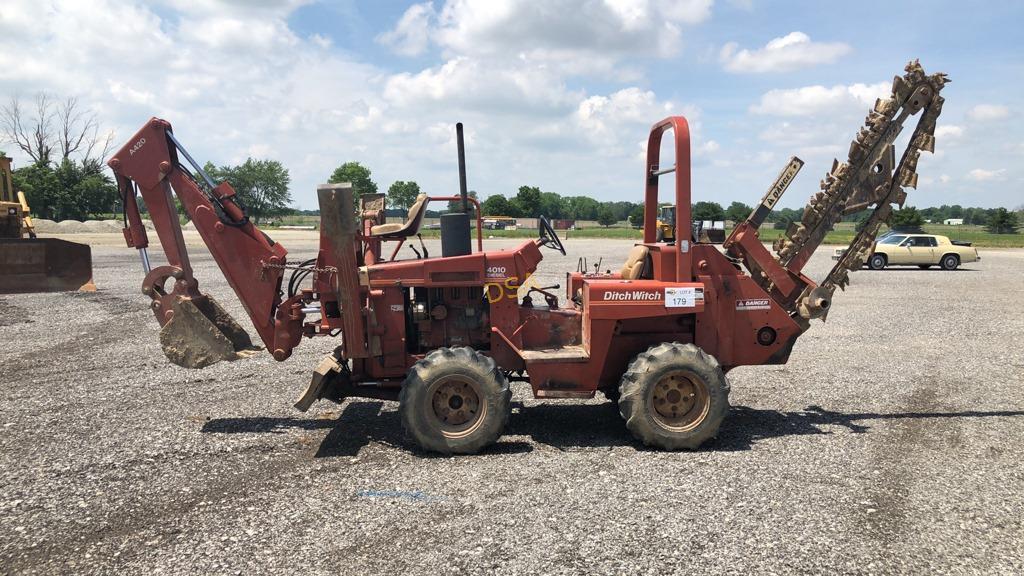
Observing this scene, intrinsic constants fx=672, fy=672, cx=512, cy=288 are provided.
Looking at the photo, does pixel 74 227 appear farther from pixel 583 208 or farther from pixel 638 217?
pixel 583 208

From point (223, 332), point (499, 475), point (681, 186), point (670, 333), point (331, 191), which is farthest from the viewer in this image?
point (223, 332)

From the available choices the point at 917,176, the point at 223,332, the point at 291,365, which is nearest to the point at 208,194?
the point at 223,332

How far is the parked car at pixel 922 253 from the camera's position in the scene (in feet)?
90.4

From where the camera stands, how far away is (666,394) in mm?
6055

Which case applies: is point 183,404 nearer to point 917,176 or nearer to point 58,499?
point 58,499

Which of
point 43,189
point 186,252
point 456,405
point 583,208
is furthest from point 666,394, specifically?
point 583,208

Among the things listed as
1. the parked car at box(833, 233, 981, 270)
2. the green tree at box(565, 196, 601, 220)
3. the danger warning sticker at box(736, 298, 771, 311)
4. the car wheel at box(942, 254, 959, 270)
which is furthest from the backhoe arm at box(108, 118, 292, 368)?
the green tree at box(565, 196, 601, 220)

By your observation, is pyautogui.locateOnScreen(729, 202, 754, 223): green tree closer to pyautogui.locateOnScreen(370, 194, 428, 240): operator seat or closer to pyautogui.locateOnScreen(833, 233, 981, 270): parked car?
pyautogui.locateOnScreen(370, 194, 428, 240): operator seat

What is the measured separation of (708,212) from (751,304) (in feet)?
6.67

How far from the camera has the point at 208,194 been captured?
6625 millimetres

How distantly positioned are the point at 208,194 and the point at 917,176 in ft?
23.1

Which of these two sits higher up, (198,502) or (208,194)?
(208,194)

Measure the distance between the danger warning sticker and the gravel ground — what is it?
1207 mm

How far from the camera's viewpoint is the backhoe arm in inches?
255
